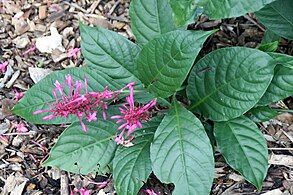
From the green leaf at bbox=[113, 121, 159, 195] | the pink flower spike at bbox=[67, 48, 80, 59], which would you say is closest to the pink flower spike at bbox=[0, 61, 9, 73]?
the pink flower spike at bbox=[67, 48, 80, 59]

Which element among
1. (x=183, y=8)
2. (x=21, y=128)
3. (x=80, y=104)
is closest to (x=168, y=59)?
(x=183, y=8)

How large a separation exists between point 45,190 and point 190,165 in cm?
50

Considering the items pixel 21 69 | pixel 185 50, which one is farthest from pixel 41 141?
pixel 185 50

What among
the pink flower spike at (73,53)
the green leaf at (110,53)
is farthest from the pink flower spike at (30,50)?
the green leaf at (110,53)

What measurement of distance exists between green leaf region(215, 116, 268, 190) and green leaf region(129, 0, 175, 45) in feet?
1.09

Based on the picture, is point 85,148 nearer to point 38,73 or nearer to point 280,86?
point 38,73

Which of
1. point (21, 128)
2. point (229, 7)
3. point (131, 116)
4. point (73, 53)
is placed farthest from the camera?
point (73, 53)

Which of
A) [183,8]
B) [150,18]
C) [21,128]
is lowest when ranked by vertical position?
[21,128]

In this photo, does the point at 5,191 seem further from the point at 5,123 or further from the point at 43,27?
the point at 43,27

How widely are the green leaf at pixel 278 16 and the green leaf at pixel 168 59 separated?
0.39 meters

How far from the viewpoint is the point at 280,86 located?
1550 millimetres

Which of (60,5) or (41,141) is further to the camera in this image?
(60,5)

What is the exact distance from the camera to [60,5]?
2145 millimetres

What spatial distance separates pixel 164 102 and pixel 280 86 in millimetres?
335
